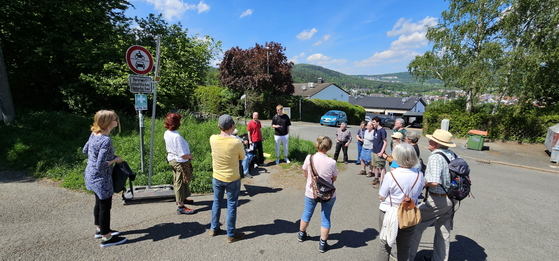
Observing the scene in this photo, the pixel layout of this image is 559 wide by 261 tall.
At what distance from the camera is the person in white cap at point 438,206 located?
2.97 metres

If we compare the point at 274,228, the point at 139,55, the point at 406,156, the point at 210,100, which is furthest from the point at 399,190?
the point at 210,100

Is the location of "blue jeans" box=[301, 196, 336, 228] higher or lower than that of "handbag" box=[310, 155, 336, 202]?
lower

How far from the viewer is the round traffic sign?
459cm

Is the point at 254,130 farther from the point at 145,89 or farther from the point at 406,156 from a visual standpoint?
the point at 406,156

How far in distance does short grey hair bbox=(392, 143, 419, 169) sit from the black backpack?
0.69 meters

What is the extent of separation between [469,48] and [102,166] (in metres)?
20.5

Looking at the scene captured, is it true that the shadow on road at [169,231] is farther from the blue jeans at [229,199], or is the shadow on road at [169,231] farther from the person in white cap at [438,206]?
the person in white cap at [438,206]

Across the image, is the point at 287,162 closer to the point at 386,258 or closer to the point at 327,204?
the point at 327,204

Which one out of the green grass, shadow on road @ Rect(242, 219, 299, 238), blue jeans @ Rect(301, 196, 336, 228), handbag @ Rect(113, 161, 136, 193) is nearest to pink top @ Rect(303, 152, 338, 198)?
blue jeans @ Rect(301, 196, 336, 228)

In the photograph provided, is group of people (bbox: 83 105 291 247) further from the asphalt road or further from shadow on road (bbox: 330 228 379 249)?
shadow on road (bbox: 330 228 379 249)

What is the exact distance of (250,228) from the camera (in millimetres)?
3889

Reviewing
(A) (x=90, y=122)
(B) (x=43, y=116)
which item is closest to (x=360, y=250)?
(A) (x=90, y=122)

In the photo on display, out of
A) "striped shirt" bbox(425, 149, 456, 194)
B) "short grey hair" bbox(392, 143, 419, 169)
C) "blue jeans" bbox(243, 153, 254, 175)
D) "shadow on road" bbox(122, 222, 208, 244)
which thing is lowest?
"shadow on road" bbox(122, 222, 208, 244)

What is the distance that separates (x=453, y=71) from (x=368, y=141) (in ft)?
44.9
